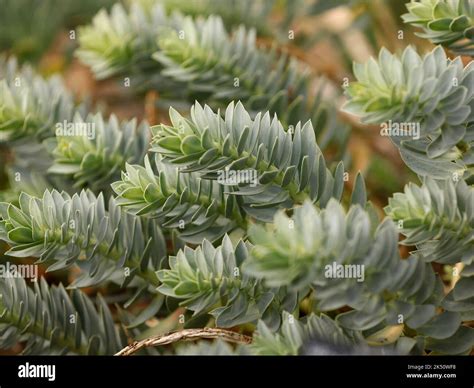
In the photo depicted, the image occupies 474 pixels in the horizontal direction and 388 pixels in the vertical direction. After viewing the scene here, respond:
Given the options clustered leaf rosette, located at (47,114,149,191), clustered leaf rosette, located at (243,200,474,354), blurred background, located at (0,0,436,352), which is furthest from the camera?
blurred background, located at (0,0,436,352)

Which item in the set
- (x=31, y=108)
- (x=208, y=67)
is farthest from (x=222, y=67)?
(x=31, y=108)

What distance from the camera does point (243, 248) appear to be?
1.07 feet

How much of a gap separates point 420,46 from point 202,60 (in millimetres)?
206

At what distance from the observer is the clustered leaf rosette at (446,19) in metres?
0.34

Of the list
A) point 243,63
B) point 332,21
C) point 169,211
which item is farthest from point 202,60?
point 332,21

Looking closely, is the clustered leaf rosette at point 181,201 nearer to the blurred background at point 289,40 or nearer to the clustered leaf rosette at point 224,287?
the clustered leaf rosette at point 224,287

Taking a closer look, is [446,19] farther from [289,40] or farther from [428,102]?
[289,40]

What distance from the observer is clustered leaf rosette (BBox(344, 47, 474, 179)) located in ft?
1.03

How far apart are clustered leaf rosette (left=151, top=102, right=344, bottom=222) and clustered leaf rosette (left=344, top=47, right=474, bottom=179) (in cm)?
3

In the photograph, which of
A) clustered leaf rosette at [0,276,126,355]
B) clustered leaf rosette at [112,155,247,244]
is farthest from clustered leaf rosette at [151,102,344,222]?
clustered leaf rosette at [0,276,126,355]

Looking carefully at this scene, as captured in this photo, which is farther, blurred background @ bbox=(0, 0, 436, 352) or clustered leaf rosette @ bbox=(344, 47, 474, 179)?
blurred background @ bbox=(0, 0, 436, 352)

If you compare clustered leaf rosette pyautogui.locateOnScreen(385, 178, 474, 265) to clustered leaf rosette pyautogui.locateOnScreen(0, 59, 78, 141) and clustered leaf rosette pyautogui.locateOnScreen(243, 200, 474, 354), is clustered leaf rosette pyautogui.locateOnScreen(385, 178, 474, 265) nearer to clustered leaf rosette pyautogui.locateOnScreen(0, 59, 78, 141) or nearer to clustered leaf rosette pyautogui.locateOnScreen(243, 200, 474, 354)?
clustered leaf rosette pyautogui.locateOnScreen(243, 200, 474, 354)

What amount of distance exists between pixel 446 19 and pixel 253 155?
4.8 inches
